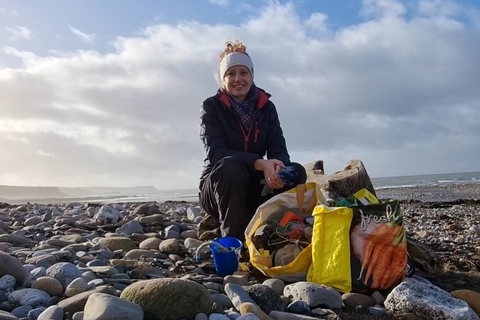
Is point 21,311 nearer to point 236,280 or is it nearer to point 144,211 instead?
point 236,280

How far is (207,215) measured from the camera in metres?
4.51

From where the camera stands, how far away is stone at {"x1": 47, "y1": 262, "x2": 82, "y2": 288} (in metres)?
2.48

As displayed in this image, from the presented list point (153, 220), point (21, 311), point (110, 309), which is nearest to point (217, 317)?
point (110, 309)

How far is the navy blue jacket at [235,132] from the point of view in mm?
3957

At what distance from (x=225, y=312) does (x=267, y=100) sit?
242 centimetres

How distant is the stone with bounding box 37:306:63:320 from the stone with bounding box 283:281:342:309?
123cm

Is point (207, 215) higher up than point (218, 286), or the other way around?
point (207, 215)

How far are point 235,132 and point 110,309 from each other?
8.02ft

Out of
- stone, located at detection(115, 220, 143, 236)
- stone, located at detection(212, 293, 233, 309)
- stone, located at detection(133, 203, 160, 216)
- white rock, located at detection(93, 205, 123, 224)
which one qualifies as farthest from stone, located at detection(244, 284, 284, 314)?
stone, located at detection(133, 203, 160, 216)

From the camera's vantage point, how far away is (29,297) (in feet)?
7.27

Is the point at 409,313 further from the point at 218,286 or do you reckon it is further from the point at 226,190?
the point at 226,190

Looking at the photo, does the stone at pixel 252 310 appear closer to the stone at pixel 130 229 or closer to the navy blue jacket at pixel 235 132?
the navy blue jacket at pixel 235 132

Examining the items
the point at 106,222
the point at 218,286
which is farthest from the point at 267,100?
the point at 106,222

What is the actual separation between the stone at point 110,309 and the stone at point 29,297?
370 mm
